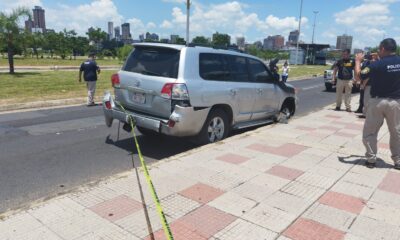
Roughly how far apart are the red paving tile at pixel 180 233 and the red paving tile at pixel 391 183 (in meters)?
2.67

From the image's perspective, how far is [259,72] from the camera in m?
7.67

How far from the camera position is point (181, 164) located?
5121 mm

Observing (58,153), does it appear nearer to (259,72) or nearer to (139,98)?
(139,98)

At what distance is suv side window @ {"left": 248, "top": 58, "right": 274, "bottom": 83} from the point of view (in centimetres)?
744

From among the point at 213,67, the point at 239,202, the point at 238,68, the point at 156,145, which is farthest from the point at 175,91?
the point at 239,202

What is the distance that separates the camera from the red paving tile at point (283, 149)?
19.5 feet

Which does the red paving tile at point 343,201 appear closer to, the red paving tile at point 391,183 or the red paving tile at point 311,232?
the red paving tile at point 311,232

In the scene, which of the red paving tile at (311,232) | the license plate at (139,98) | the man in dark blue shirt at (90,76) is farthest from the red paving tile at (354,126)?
the man in dark blue shirt at (90,76)

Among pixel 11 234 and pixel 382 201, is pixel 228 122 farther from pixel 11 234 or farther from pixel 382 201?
pixel 11 234

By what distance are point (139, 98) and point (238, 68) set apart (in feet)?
6.95

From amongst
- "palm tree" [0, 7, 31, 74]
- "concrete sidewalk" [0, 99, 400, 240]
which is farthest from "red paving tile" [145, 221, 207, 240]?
"palm tree" [0, 7, 31, 74]

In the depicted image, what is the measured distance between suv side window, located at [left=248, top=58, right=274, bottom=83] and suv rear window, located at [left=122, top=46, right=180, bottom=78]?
215 cm

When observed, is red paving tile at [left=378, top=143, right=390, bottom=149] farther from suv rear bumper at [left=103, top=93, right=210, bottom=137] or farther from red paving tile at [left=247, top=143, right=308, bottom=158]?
suv rear bumper at [left=103, top=93, right=210, bottom=137]

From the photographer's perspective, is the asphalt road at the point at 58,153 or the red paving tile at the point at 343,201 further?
the asphalt road at the point at 58,153
